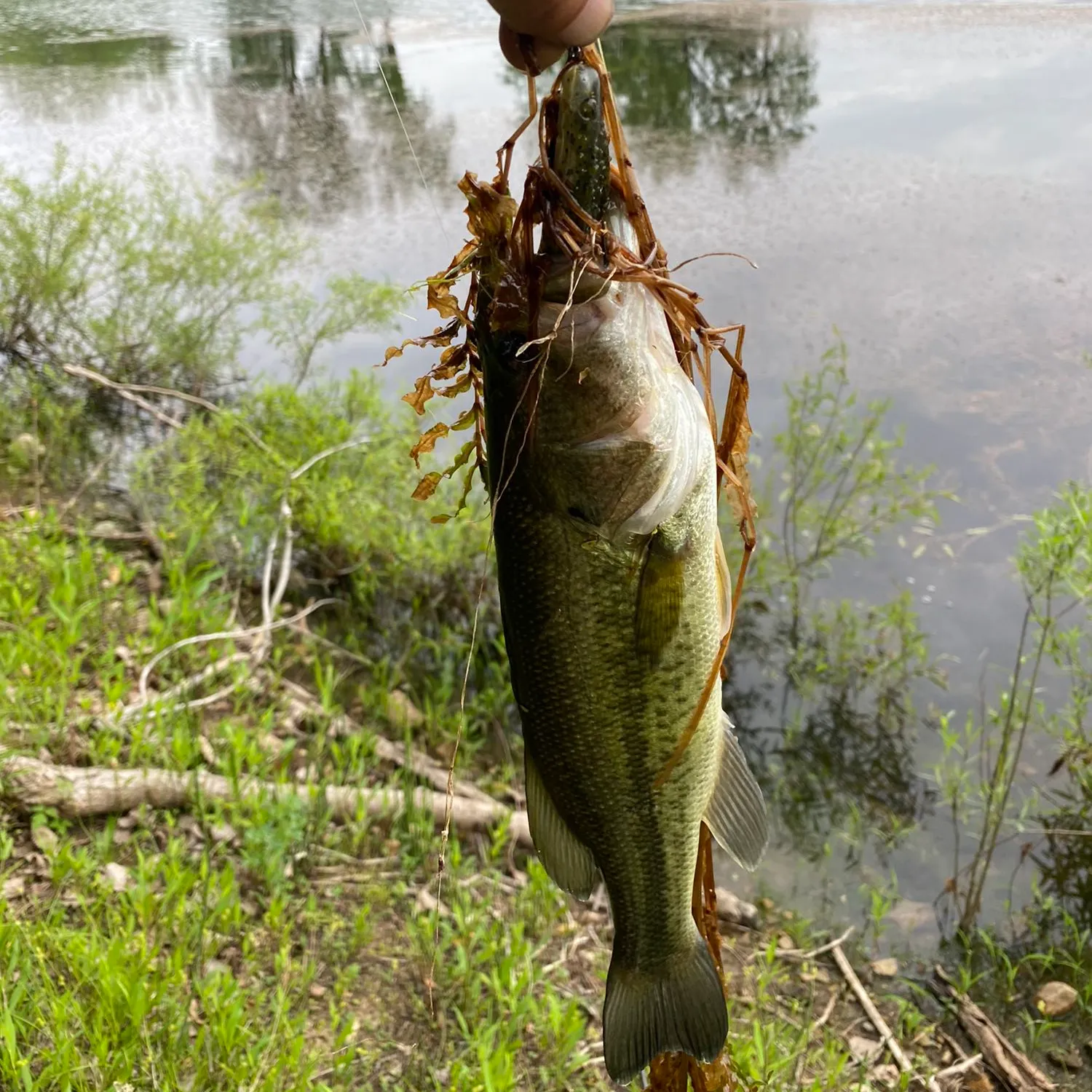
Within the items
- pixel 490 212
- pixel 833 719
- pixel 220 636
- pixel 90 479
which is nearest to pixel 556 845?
pixel 490 212

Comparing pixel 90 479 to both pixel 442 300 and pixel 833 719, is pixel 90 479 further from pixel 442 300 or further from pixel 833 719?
pixel 442 300

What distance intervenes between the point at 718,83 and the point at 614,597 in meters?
10.6

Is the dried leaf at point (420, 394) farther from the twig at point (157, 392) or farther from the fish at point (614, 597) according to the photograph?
the twig at point (157, 392)

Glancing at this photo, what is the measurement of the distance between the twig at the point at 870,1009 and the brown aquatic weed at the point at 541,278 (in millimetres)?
2326

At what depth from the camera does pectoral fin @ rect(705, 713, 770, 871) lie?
175 centimetres

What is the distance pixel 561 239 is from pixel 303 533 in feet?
14.2

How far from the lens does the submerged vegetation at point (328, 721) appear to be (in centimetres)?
296

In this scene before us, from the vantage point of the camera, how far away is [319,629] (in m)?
5.07

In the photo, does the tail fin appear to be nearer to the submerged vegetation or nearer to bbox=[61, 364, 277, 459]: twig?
the submerged vegetation

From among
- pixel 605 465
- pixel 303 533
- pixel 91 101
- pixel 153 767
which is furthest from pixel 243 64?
pixel 605 465

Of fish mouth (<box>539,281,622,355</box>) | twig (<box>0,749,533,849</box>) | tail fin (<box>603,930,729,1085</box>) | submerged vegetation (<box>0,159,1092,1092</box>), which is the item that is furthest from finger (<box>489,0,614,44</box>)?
twig (<box>0,749,533,849</box>)

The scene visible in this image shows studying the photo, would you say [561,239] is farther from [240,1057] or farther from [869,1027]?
[869,1027]

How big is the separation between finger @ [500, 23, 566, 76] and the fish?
12cm

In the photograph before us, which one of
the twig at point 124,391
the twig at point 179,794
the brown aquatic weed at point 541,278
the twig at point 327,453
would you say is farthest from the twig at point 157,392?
the brown aquatic weed at point 541,278
